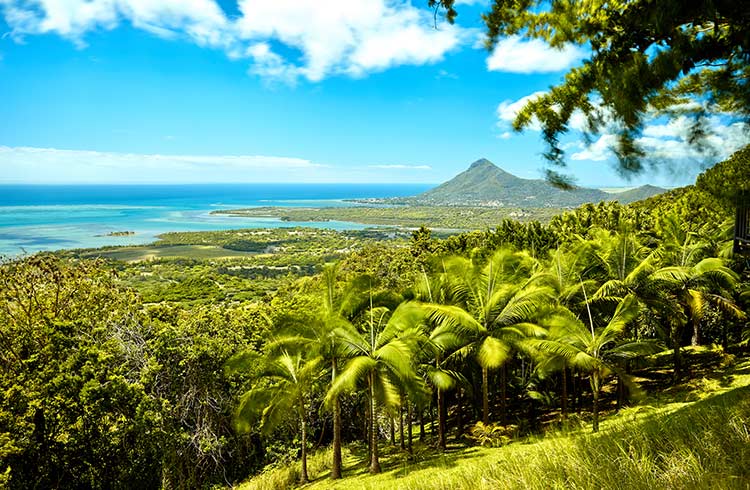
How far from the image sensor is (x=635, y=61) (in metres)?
3.01

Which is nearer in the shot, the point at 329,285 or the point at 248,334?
the point at 329,285

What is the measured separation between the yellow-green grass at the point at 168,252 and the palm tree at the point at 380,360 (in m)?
88.3

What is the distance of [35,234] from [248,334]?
393 feet

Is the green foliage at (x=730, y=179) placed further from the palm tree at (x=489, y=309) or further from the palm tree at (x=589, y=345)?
the palm tree at (x=589, y=345)

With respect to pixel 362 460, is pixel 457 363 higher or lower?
higher

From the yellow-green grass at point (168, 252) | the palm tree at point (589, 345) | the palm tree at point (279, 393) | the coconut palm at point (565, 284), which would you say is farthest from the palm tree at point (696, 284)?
the yellow-green grass at point (168, 252)

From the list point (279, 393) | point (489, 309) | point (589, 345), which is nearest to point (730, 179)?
point (589, 345)

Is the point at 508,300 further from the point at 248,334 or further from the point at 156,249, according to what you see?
the point at 156,249

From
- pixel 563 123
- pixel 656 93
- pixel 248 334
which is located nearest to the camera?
pixel 656 93

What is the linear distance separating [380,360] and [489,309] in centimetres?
334

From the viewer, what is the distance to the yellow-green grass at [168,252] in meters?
89.6

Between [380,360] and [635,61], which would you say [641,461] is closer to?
[635,61]

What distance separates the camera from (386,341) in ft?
36.8

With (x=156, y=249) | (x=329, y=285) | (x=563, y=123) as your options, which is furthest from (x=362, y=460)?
(x=156, y=249)
